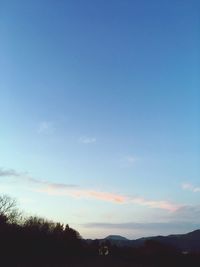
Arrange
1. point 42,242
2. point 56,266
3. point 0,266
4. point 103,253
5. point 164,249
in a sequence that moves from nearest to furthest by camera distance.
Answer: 1. point 0,266
2. point 56,266
3. point 42,242
4. point 103,253
5. point 164,249

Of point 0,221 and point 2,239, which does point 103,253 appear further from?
point 2,239

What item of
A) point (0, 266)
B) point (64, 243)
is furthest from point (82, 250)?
point (0, 266)

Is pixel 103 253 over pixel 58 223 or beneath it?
beneath

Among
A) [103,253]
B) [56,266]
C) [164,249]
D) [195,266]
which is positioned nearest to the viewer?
[56,266]

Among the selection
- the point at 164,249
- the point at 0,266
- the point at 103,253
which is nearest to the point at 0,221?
the point at 0,266

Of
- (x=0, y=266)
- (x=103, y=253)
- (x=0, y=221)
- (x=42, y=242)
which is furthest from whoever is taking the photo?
(x=103, y=253)

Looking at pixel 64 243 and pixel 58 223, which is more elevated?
pixel 58 223

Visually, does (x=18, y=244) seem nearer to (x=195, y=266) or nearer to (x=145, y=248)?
(x=195, y=266)

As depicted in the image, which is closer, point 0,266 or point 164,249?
point 0,266

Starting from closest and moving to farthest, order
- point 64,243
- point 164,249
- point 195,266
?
point 195,266 → point 64,243 → point 164,249

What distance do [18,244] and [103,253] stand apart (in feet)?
288

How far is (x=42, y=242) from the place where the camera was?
97125mm

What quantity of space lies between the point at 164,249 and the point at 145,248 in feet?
36.2

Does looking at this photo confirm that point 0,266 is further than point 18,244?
No
